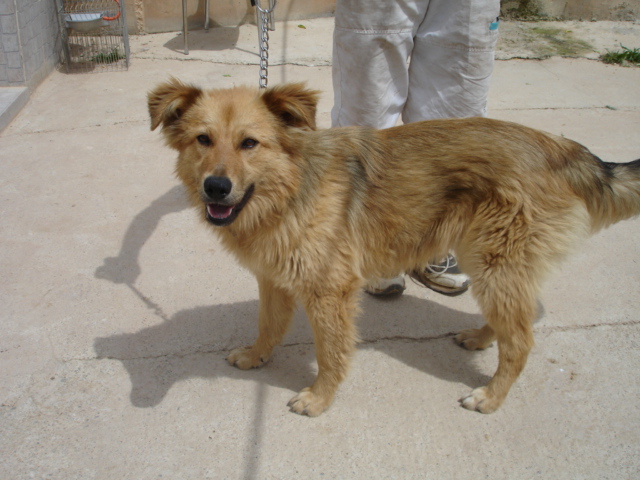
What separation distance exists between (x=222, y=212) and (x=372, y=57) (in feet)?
4.93

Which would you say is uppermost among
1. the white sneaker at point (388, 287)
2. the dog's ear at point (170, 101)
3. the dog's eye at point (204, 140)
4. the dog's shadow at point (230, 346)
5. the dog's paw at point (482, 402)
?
the dog's ear at point (170, 101)

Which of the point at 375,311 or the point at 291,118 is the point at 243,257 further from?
the point at 375,311

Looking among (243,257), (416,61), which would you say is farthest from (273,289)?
(416,61)

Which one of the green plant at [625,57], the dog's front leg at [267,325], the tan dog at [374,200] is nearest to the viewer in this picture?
the tan dog at [374,200]

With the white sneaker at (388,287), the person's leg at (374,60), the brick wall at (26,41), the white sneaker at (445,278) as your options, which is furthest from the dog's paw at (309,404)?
the brick wall at (26,41)

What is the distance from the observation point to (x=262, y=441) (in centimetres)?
261

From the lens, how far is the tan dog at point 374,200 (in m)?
2.57

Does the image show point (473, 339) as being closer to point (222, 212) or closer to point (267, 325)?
point (267, 325)

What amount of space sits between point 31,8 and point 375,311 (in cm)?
556

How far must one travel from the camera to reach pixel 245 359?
3.07 meters

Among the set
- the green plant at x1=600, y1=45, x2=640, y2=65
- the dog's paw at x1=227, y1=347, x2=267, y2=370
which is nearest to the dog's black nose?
the dog's paw at x1=227, y1=347, x2=267, y2=370

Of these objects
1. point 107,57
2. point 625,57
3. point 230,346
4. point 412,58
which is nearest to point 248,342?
point 230,346

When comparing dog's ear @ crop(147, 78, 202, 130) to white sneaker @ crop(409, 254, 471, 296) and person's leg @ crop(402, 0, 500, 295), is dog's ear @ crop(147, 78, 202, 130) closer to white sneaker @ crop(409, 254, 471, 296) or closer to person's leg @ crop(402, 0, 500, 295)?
person's leg @ crop(402, 0, 500, 295)

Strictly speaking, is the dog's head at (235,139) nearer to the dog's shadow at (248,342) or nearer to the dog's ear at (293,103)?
the dog's ear at (293,103)
